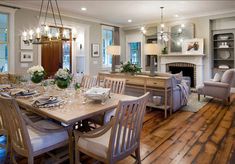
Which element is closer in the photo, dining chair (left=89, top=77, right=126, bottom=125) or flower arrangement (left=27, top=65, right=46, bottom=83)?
dining chair (left=89, top=77, right=126, bottom=125)

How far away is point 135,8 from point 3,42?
4074mm

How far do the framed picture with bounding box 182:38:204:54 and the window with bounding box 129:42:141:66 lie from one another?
2.27 metres

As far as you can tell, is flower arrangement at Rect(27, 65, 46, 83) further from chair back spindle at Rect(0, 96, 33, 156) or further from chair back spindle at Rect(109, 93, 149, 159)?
chair back spindle at Rect(109, 93, 149, 159)

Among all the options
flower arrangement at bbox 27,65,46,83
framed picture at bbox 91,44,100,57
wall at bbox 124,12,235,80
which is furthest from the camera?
framed picture at bbox 91,44,100,57

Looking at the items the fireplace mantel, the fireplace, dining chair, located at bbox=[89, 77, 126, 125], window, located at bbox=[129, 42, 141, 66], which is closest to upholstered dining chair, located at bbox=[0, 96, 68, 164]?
dining chair, located at bbox=[89, 77, 126, 125]

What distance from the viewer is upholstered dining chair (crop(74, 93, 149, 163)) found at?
1.64m

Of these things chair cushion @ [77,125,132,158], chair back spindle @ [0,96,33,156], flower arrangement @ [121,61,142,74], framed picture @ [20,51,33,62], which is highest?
framed picture @ [20,51,33,62]

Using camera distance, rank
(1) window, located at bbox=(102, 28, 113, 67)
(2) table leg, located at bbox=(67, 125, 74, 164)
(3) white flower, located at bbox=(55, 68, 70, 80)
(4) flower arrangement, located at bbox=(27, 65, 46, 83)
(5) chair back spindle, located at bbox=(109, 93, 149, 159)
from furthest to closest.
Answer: (1) window, located at bbox=(102, 28, 113, 67), (4) flower arrangement, located at bbox=(27, 65, 46, 83), (3) white flower, located at bbox=(55, 68, 70, 80), (2) table leg, located at bbox=(67, 125, 74, 164), (5) chair back spindle, located at bbox=(109, 93, 149, 159)

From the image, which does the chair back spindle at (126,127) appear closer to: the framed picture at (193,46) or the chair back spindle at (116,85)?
the chair back spindle at (116,85)

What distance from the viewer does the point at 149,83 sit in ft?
14.2

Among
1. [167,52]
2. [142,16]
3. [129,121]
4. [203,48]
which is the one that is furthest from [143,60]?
[129,121]

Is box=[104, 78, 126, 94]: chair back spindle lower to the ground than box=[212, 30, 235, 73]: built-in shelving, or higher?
lower

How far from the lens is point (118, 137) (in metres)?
1.69

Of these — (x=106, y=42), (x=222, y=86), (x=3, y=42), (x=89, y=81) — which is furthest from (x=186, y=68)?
(x=3, y=42)
